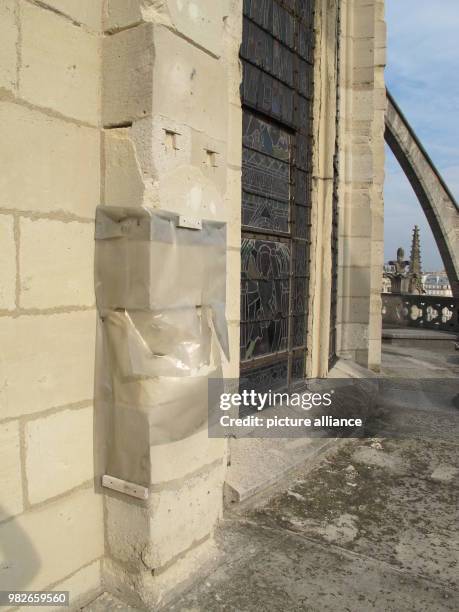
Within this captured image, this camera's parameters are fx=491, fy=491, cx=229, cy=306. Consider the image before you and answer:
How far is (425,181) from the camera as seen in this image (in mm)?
11805

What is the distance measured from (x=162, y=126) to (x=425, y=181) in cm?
1126

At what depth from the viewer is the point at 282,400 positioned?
439 cm

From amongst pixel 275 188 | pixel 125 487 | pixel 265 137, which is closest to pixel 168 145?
pixel 125 487

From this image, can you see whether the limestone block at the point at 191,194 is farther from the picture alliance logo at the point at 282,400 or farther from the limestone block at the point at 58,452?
the picture alliance logo at the point at 282,400

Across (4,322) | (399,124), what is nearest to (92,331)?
(4,322)

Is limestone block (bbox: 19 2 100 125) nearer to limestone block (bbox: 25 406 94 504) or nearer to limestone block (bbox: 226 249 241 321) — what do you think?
limestone block (bbox: 226 249 241 321)

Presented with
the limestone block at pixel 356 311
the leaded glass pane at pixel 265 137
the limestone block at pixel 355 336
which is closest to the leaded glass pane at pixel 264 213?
the leaded glass pane at pixel 265 137

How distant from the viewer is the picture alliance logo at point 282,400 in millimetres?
4016

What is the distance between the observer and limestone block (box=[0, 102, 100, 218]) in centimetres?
174

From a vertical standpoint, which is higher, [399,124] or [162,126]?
[399,124]

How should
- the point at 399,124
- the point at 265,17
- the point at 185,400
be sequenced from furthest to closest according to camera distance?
the point at 399,124, the point at 265,17, the point at 185,400

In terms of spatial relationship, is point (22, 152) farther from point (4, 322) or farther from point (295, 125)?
point (295, 125)

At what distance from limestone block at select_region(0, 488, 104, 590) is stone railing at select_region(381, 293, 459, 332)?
11.2 m

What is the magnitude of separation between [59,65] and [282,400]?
327 cm
